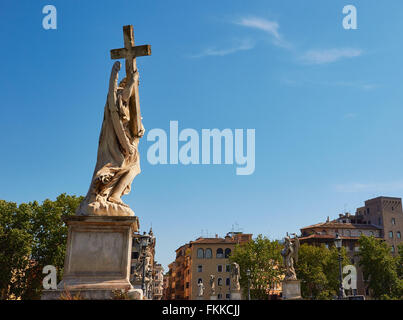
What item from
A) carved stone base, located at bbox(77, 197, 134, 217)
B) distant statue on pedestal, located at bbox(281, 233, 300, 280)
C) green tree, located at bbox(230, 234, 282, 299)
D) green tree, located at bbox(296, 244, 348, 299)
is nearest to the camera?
carved stone base, located at bbox(77, 197, 134, 217)

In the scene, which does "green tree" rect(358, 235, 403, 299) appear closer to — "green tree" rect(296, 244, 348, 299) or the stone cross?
"green tree" rect(296, 244, 348, 299)

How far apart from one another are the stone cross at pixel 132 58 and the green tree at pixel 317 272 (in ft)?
186

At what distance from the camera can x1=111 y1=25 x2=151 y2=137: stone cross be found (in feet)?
25.3

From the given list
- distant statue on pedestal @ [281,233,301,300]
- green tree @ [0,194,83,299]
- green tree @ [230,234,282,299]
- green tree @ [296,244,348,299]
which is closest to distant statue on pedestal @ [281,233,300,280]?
distant statue on pedestal @ [281,233,301,300]

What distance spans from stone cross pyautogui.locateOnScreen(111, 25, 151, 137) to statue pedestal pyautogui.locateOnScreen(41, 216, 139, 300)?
2145 millimetres

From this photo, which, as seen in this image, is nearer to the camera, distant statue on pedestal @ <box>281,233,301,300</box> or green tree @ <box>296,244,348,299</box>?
distant statue on pedestal @ <box>281,233,301,300</box>

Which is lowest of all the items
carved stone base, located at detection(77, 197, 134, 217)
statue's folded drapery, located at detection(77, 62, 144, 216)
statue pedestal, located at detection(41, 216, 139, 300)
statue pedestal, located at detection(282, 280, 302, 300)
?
statue pedestal, located at detection(282, 280, 302, 300)

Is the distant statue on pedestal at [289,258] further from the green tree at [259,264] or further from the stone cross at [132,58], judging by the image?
the green tree at [259,264]

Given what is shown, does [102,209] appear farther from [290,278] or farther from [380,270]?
[380,270]

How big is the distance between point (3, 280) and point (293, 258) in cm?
2822

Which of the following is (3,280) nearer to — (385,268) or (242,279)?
(242,279)

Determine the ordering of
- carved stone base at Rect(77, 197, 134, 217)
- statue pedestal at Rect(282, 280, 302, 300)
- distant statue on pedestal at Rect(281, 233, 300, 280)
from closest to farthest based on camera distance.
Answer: carved stone base at Rect(77, 197, 134, 217) < statue pedestal at Rect(282, 280, 302, 300) < distant statue on pedestal at Rect(281, 233, 300, 280)

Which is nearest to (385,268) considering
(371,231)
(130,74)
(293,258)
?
(371,231)

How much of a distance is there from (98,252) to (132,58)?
4.03 m
